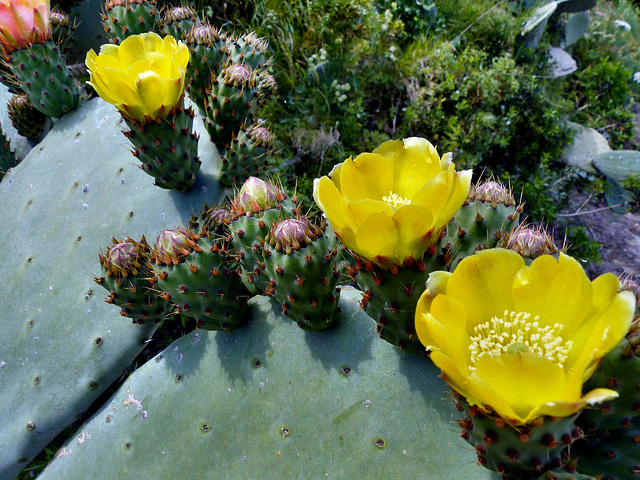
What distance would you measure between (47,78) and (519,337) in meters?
2.05

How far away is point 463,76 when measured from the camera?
11.1 ft

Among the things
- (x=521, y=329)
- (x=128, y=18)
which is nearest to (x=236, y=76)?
(x=128, y=18)

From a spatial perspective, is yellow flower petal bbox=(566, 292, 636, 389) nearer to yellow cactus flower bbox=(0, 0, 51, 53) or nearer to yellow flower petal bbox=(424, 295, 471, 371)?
yellow flower petal bbox=(424, 295, 471, 371)

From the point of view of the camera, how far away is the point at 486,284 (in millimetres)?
792

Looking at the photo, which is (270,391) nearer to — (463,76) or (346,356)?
(346,356)

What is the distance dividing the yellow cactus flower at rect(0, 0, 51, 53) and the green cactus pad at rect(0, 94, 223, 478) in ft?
1.17

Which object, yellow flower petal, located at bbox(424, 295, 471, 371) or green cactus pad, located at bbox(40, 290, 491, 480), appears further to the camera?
green cactus pad, located at bbox(40, 290, 491, 480)

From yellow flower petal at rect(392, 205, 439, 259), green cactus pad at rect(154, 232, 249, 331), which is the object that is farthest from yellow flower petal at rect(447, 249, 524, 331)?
green cactus pad at rect(154, 232, 249, 331)

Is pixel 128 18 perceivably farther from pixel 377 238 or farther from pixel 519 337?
pixel 519 337

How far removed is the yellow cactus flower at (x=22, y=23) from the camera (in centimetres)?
178

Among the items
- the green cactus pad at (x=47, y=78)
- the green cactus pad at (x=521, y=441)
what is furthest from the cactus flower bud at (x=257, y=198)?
the green cactus pad at (x=47, y=78)

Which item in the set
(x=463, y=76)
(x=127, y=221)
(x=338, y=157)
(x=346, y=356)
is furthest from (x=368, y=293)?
(x=463, y=76)

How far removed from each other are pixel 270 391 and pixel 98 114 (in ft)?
5.02

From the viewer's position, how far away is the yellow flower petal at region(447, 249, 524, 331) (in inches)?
30.3
